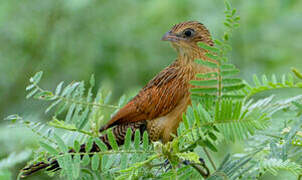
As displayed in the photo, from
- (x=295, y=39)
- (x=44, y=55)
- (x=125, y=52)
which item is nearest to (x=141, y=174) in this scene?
(x=44, y=55)

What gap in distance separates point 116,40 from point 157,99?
3.62 metres

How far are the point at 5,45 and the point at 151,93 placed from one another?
3796 mm

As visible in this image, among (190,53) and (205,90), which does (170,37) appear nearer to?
(190,53)

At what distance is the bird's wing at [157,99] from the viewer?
302cm

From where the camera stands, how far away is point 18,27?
21.4ft

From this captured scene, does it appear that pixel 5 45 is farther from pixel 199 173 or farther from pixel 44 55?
pixel 199 173

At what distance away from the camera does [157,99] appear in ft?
10.1

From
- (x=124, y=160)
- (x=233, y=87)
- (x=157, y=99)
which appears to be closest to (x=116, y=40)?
(x=157, y=99)

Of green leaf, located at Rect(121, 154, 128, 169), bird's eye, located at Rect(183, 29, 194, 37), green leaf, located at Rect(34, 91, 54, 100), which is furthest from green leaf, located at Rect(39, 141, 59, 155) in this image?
bird's eye, located at Rect(183, 29, 194, 37)

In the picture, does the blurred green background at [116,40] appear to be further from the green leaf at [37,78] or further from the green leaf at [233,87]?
the green leaf at [233,87]

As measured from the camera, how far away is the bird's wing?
3.02 metres

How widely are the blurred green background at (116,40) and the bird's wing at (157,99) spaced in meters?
2.84

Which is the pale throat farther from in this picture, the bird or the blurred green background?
the blurred green background

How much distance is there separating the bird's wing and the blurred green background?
2.84m
